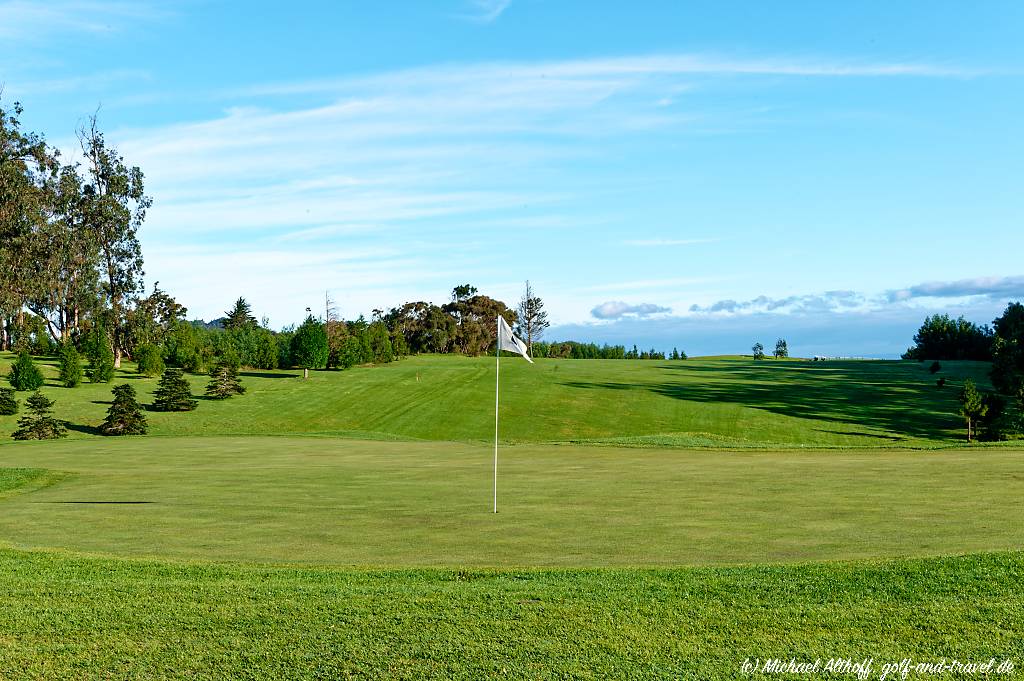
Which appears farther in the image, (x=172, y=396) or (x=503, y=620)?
(x=172, y=396)

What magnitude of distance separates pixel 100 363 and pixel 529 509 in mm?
53630

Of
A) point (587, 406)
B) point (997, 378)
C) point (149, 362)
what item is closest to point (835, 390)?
point (997, 378)

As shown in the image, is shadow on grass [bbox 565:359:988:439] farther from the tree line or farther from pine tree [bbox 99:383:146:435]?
pine tree [bbox 99:383:146:435]

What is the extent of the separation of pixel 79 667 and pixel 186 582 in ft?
9.19

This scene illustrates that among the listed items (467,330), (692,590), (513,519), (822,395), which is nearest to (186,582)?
(692,590)

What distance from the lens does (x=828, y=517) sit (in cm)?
1534

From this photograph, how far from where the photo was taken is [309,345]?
72500 millimetres

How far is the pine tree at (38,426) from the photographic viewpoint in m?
43.9

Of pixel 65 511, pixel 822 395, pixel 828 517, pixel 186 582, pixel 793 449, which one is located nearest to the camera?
pixel 186 582

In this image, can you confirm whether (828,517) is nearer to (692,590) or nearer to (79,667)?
(692,590)

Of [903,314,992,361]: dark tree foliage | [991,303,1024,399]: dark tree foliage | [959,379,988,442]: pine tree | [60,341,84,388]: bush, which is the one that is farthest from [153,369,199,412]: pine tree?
[903,314,992,361]: dark tree foliage

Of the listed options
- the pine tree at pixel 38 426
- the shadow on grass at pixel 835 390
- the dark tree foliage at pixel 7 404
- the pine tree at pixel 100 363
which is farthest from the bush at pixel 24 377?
the shadow on grass at pixel 835 390

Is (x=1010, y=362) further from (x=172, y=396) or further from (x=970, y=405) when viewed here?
(x=172, y=396)

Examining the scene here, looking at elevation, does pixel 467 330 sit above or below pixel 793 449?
above
